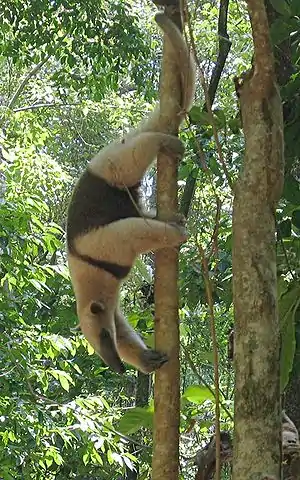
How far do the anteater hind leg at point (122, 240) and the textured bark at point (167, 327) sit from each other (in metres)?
0.30

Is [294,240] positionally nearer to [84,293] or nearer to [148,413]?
[148,413]

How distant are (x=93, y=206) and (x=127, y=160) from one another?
21 centimetres

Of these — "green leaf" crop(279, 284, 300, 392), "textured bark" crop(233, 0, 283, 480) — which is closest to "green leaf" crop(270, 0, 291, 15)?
"textured bark" crop(233, 0, 283, 480)

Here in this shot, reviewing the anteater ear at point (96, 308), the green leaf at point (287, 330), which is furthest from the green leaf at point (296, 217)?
the anteater ear at point (96, 308)

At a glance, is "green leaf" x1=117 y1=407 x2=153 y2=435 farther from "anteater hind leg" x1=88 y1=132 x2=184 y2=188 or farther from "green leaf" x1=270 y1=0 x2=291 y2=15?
"green leaf" x1=270 y1=0 x2=291 y2=15

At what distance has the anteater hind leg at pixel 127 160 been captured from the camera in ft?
8.09

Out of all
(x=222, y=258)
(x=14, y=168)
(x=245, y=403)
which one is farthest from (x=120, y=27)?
(x=245, y=403)

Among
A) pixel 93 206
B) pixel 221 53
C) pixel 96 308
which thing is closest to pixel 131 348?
pixel 96 308

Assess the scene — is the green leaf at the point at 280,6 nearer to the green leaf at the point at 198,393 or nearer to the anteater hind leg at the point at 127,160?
the anteater hind leg at the point at 127,160

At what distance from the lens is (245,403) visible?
1.32 meters

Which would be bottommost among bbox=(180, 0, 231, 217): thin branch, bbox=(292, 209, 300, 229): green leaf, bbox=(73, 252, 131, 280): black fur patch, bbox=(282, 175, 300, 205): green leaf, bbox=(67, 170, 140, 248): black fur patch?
bbox=(292, 209, 300, 229): green leaf

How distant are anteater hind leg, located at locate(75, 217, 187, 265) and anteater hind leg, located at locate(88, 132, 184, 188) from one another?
0.58 feet

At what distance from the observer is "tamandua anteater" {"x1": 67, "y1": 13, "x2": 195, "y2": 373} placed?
8.45 feet

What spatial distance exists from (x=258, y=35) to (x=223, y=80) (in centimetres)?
526
